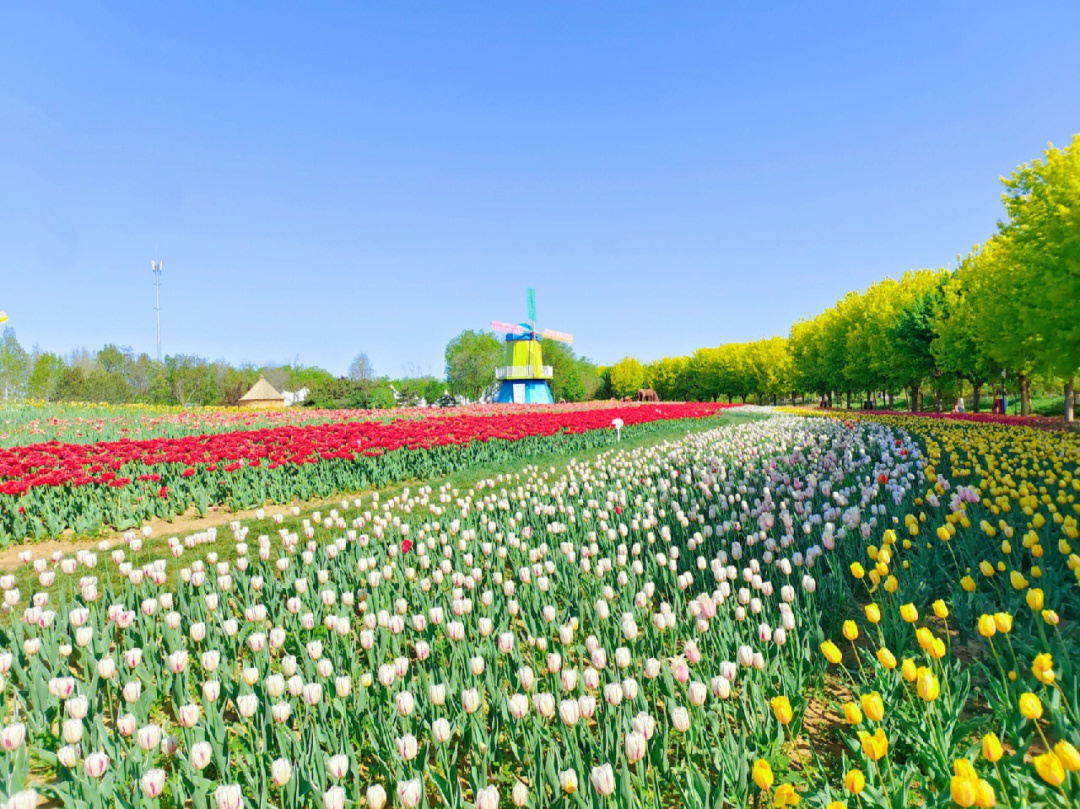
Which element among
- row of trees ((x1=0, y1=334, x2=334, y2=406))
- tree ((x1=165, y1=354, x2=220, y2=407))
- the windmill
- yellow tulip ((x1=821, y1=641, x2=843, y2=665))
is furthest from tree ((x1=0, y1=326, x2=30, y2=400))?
yellow tulip ((x1=821, y1=641, x2=843, y2=665))

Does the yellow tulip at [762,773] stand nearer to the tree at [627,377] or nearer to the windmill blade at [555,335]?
the windmill blade at [555,335]

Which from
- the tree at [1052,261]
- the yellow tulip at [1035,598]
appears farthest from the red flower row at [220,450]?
the tree at [1052,261]

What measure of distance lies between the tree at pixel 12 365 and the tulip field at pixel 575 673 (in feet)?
183

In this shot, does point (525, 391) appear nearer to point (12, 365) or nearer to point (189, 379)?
point (189, 379)

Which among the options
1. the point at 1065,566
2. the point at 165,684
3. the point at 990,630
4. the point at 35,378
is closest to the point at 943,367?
the point at 1065,566

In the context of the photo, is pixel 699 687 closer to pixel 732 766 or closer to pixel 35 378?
pixel 732 766

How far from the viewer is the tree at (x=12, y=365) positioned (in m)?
47.4

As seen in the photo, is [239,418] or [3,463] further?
[239,418]

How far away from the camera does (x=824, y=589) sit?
4.36m

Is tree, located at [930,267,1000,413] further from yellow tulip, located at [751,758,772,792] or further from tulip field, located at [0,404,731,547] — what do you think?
yellow tulip, located at [751,758,772,792]

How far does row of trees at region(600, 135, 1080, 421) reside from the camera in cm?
1619

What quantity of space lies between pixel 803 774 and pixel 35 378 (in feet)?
240

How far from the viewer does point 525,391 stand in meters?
57.8

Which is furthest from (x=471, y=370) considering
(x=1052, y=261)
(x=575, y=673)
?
(x=575, y=673)
